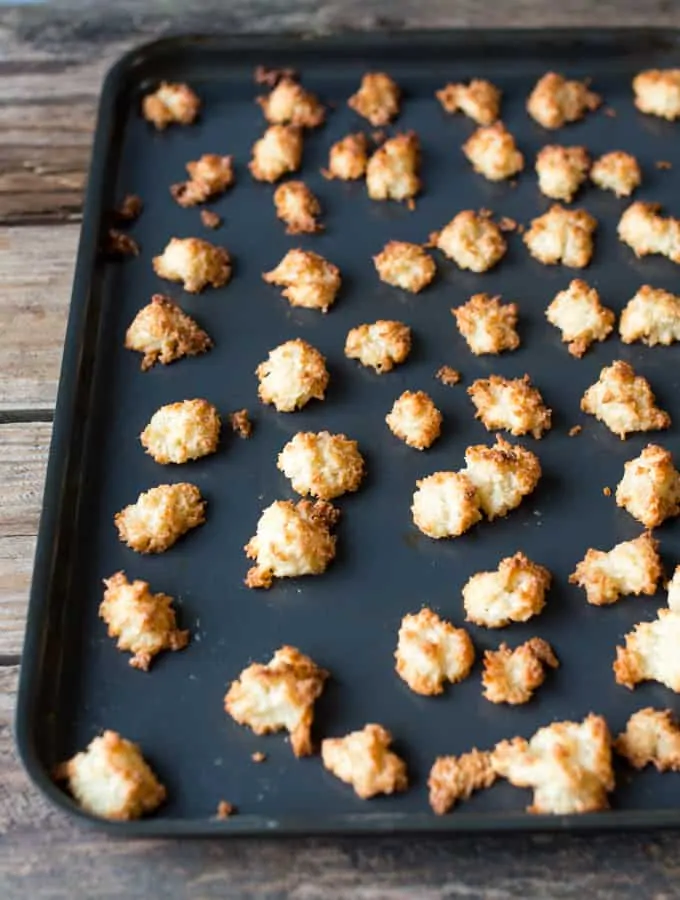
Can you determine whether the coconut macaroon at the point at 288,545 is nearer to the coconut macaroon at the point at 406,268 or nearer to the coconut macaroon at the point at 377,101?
the coconut macaroon at the point at 406,268

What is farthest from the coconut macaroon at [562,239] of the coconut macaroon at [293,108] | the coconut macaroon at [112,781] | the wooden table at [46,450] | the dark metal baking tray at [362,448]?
the coconut macaroon at [112,781]

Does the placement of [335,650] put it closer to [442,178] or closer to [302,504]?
[302,504]

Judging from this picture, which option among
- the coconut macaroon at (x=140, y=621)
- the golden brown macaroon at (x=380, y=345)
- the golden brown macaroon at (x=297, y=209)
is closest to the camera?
the coconut macaroon at (x=140, y=621)

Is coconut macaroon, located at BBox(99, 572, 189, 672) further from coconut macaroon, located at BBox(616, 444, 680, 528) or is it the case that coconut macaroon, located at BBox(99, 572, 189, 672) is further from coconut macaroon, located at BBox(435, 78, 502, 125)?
coconut macaroon, located at BBox(435, 78, 502, 125)

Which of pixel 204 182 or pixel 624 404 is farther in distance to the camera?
pixel 204 182

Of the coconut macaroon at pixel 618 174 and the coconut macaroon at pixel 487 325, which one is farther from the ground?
the coconut macaroon at pixel 618 174

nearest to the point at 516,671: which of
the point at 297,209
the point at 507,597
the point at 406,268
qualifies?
the point at 507,597

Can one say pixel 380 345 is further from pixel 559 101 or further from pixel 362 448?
pixel 559 101
